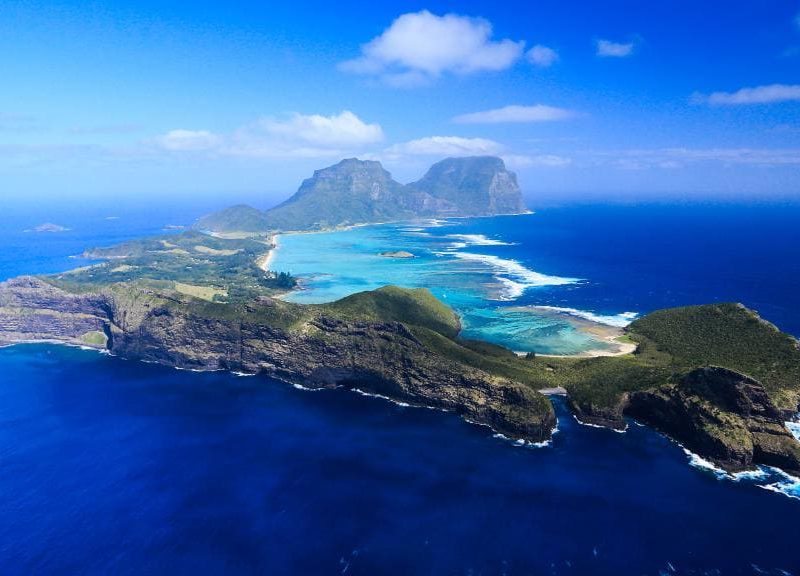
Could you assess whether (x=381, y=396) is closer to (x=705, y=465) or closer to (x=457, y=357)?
(x=457, y=357)

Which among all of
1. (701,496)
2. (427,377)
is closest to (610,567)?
(701,496)

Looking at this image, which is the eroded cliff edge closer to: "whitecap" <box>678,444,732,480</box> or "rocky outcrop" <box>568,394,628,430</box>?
"rocky outcrop" <box>568,394,628,430</box>

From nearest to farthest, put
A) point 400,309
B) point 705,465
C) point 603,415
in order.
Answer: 1. point 705,465
2. point 603,415
3. point 400,309

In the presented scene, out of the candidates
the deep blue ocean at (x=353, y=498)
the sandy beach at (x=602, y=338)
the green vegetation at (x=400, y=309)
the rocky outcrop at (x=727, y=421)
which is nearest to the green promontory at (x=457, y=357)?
the rocky outcrop at (x=727, y=421)

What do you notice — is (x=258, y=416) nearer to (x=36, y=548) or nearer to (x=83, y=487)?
(x=83, y=487)

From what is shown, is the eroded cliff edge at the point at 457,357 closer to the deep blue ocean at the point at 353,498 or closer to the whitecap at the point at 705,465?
the whitecap at the point at 705,465

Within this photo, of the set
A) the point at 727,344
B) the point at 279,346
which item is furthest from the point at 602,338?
the point at 279,346

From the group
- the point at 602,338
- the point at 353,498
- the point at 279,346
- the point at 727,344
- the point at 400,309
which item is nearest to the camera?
the point at 353,498
